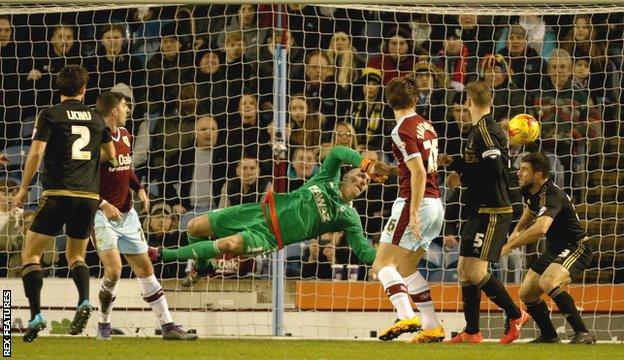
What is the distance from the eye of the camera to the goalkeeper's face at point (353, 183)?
10062 millimetres

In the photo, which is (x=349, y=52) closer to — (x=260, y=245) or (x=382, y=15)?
(x=382, y=15)

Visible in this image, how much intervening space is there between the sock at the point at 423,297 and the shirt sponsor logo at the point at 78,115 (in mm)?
2656

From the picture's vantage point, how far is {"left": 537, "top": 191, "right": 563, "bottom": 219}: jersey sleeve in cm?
963

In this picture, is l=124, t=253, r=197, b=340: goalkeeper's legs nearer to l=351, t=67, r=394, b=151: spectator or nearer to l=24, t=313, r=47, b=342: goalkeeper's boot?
l=24, t=313, r=47, b=342: goalkeeper's boot

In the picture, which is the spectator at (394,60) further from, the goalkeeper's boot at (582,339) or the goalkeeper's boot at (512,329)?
the goalkeeper's boot at (582,339)

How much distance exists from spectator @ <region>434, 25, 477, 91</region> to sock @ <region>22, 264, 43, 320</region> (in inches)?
206

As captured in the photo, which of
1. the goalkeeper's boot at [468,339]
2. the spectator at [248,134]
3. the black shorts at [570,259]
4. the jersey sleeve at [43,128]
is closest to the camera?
the jersey sleeve at [43,128]

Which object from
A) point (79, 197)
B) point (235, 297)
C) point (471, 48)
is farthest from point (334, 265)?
point (79, 197)

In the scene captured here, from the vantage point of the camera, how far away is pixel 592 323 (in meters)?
11.2

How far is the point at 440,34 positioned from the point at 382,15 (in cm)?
81

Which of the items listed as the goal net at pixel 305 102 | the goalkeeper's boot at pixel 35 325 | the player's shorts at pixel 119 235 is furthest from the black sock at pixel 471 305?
the goalkeeper's boot at pixel 35 325

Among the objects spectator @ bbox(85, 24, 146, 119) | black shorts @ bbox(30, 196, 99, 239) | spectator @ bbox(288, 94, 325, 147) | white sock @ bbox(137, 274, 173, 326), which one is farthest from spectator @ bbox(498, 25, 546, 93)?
black shorts @ bbox(30, 196, 99, 239)

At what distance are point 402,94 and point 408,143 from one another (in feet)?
1.33

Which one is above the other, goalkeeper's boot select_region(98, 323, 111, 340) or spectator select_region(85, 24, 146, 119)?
spectator select_region(85, 24, 146, 119)
